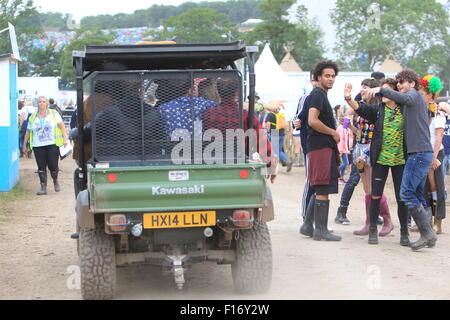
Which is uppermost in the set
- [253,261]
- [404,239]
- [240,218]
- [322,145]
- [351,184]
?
[322,145]

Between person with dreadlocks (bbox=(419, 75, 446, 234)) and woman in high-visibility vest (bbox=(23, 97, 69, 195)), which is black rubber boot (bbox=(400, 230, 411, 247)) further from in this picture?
woman in high-visibility vest (bbox=(23, 97, 69, 195))

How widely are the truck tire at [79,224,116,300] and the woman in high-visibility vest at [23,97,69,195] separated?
8.48 metres

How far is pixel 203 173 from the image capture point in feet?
20.7

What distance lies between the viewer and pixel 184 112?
7.01m

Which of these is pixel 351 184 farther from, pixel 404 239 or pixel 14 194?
pixel 14 194

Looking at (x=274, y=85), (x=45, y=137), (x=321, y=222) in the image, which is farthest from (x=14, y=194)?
(x=274, y=85)

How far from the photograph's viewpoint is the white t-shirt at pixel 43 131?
1466 centimetres

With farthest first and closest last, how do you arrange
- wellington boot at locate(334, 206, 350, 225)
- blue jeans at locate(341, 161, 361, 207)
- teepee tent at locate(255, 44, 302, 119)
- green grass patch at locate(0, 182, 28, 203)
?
teepee tent at locate(255, 44, 302, 119) < green grass patch at locate(0, 182, 28, 203) < wellington boot at locate(334, 206, 350, 225) < blue jeans at locate(341, 161, 361, 207)

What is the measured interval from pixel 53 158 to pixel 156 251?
8.69 m

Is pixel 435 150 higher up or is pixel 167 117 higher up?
pixel 167 117

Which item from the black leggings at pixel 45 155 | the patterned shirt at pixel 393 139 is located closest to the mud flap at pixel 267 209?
the patterned shirt at pixel 393 139

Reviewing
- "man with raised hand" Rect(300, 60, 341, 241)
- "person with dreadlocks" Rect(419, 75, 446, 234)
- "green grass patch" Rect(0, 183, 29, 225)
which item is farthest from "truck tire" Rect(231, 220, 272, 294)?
"green grass patch" Rect(0, 183, 29, 225)

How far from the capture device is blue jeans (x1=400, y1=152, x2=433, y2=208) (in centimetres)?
883

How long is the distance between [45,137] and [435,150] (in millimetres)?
7615
